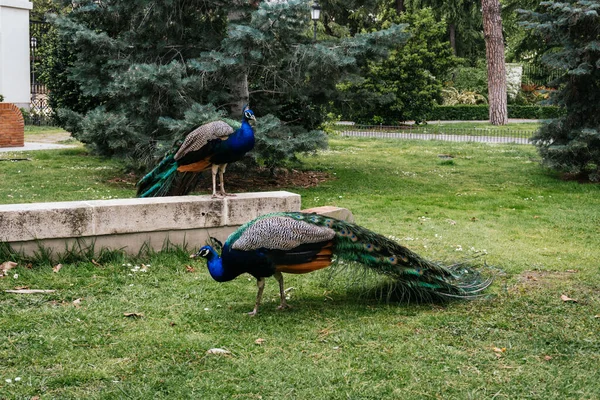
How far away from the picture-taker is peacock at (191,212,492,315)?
529 cm

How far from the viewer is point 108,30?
1344 cm

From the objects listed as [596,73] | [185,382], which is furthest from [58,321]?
[596,73]

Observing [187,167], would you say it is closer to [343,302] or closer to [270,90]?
[343,302]

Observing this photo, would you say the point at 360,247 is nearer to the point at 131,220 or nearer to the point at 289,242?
the point at 289,242

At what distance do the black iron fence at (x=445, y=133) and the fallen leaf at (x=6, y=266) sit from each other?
15.6 metres

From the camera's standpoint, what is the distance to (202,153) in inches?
284

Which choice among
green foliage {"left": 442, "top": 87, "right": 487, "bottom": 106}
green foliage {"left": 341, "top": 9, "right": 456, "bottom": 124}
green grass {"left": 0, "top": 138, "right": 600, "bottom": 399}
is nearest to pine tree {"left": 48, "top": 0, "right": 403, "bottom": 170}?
green grass {"left": 0, "top": 138, "right": 600, "bottom": 399}

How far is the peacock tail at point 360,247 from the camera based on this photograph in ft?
17.4

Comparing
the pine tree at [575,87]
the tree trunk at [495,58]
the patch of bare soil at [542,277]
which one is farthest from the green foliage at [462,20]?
the patch of bare soil at [542,277]

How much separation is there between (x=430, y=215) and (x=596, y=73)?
16.9 ft

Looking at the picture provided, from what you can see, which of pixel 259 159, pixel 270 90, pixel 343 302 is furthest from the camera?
pixel 270 90

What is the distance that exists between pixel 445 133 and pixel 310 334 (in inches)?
693

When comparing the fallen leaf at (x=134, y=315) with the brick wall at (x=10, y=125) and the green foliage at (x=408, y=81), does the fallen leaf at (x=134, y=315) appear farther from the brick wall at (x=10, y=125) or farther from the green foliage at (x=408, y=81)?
the green foliage at (x=408, y=81)

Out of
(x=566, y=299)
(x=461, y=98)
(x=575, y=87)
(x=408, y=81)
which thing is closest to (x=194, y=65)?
(x=575, y=87)
